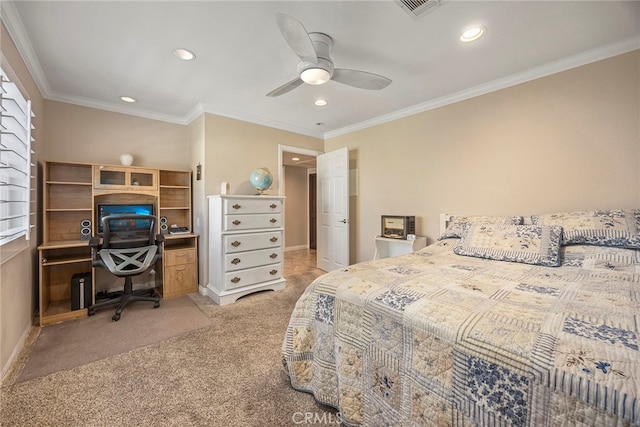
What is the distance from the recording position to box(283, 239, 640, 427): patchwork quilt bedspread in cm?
75

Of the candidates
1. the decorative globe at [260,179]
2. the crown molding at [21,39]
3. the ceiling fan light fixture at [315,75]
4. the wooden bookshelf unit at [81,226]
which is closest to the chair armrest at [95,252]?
the wooden bookshelf unit at [81,226]

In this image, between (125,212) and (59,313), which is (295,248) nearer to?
(125,212)

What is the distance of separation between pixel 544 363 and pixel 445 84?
2.79 meters

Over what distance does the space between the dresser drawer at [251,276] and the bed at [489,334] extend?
1.72 meters

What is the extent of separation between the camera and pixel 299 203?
6.99m

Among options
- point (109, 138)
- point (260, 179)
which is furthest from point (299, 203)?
point (109, 138)

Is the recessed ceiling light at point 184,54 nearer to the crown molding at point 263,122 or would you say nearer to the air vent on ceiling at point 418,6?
the crown molding at point 263,122

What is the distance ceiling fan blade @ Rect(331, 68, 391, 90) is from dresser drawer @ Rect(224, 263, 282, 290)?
2.37m

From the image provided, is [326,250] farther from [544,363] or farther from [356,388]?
[544,363]

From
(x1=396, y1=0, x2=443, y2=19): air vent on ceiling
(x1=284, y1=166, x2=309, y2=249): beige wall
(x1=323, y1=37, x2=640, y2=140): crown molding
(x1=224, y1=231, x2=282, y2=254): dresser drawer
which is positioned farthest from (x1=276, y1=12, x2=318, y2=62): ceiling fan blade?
(x1=284, y1=166, x2=309, y2=249): beige wall

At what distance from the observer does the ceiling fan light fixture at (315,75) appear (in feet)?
6.44

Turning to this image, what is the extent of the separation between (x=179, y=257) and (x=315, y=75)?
2766 mm

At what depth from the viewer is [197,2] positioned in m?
1.66

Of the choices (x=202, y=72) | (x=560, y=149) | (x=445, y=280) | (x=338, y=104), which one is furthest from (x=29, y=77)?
(x=560, y=149)
